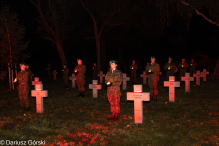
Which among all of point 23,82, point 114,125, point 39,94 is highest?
point 23,82

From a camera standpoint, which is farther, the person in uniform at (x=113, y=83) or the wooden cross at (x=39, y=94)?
the wooden cross at (x=39, y=94)

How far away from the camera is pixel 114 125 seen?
823 cm

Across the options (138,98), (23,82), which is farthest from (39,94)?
(138,98)

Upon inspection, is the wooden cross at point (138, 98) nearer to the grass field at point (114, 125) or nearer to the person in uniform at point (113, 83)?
the grass field at point (114, 125)

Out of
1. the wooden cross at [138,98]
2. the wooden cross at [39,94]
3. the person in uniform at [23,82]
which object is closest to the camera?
the wooden cross at [138,98]

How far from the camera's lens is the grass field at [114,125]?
22.0 feet

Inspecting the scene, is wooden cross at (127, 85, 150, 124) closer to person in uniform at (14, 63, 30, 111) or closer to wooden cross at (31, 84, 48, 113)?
wooden cross at (31, 84, 48, 113)

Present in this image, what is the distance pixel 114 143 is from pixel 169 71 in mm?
11539

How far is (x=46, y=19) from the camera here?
3123cm

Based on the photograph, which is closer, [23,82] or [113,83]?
[113,83]

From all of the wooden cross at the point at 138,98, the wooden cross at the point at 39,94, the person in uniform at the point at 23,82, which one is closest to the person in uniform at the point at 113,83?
the wooden cross at the point at 138,98

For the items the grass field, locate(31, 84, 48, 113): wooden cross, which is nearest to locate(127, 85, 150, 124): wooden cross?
the grass field

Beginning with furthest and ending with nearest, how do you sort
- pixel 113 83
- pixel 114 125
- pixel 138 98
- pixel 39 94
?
pixel 39 94 → pixel 113 83 → pixel 114 125 → pixel 138 98

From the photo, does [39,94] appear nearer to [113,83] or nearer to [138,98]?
[113,83]
